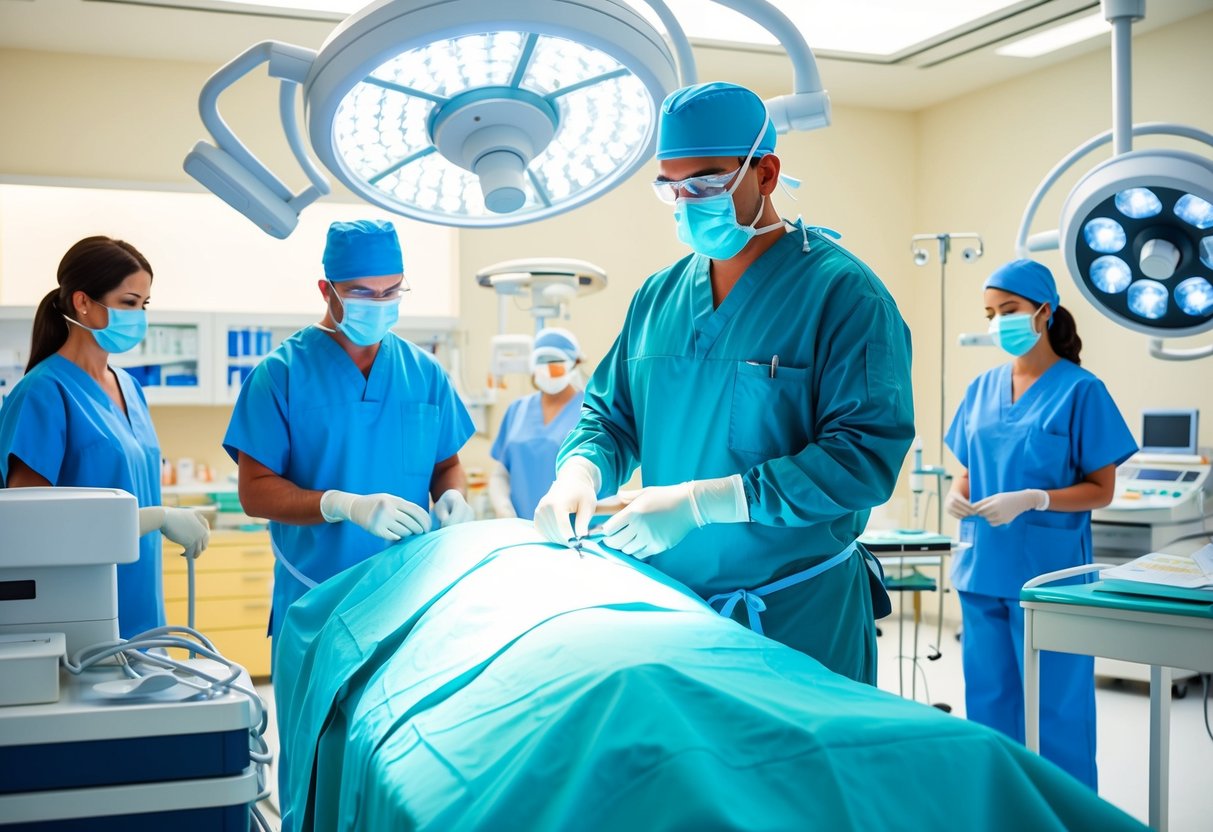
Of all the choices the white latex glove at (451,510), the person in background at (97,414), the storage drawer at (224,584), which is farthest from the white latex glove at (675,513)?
the storage drawer at (224,584)

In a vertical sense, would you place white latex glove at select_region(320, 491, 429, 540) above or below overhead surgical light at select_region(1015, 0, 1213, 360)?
below

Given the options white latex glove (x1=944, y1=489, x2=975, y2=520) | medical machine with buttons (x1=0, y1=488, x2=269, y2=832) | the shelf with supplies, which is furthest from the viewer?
the shelf with supplies

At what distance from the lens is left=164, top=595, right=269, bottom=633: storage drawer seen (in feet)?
14.6

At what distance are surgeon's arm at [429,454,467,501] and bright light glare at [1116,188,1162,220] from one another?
1.53 m

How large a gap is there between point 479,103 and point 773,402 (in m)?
0.71

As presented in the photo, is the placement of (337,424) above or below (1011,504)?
above

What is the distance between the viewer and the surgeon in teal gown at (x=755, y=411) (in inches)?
61.1

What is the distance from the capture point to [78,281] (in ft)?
8.13

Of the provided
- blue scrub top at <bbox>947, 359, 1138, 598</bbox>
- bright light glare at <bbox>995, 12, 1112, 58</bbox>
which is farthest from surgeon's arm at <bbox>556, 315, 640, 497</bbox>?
bright light glare at <bbox>995, 12, 1112, 58</bbox>

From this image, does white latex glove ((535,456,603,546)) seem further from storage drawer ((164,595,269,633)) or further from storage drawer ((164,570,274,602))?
storage drawer ((164,595,269,633))

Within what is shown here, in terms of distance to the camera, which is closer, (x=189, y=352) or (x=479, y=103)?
(x=479, y=103)

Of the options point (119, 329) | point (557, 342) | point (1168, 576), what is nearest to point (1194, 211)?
point (1168, 576)

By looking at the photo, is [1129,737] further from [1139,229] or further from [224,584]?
[224,584]

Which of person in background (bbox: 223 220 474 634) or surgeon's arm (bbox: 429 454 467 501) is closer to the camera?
person in background (bbox: 223 220 474 634)
